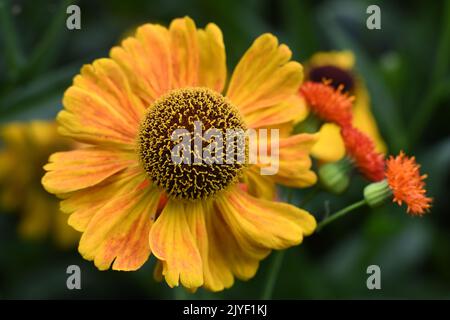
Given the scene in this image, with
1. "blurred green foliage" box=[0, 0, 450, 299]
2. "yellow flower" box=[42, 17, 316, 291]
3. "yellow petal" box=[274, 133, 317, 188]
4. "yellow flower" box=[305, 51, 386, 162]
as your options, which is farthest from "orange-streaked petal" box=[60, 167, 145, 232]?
"yellow flower" box=[305, 51, 386, 162]

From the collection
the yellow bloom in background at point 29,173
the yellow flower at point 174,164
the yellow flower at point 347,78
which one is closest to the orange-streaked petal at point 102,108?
the yellow flower at point 174,164

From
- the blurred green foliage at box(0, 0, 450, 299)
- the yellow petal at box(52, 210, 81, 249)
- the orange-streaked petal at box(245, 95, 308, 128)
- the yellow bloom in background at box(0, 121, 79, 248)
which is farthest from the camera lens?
the yellow bloom in background at box(0, 121, 79, 248)

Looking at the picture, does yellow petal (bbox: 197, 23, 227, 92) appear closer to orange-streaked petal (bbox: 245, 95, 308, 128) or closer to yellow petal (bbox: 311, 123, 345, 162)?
orange-streaked petal (bbox: 245, 95, 308, 128)

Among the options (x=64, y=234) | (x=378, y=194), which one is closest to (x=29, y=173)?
(x=64, y=234)

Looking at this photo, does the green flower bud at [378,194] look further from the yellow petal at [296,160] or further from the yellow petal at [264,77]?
the yellow petal at [264,77]

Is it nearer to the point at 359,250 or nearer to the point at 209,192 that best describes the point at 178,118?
the point at 209,192

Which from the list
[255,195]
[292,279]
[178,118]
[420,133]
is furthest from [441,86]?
[178,118]
